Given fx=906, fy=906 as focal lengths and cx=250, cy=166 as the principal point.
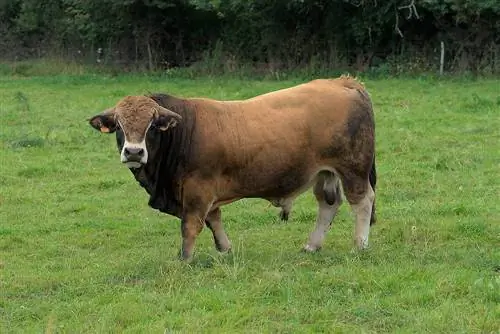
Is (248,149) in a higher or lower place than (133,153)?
lower

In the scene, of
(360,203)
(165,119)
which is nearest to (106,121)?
(165,119)

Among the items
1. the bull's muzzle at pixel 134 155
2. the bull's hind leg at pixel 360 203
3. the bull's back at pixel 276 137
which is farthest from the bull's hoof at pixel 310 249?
the bull's muzzle at pixel 134 155

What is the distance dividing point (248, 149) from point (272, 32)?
835 inches

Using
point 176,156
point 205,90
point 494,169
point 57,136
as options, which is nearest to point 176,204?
point 176,156

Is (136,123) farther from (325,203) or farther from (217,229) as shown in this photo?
(325,203)

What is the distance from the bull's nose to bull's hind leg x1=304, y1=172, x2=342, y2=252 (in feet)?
6.60

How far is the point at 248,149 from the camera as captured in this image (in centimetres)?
849

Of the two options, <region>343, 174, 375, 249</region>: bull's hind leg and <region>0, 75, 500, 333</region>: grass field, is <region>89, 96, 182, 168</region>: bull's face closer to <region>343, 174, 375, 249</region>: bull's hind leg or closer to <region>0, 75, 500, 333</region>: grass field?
<region>0, 75, 500, 333</region>: grass field

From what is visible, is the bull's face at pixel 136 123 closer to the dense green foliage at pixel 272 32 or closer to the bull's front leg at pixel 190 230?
the bull's front leg at pixel 190 230

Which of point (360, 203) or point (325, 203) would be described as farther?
point (325, 203)

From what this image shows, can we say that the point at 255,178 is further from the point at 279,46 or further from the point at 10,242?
the point at 279,46

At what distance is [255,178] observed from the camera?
28.0 ft

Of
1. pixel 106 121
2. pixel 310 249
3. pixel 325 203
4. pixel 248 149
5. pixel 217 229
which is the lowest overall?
pixel 310 249

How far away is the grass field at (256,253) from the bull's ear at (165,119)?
4.06ft
